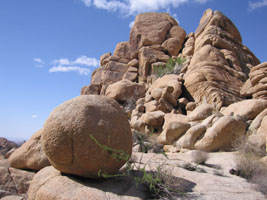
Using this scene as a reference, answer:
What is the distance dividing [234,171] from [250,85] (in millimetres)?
10707

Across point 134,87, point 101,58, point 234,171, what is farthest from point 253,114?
point 101,58

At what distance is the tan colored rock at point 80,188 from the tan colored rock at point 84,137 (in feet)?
0.63

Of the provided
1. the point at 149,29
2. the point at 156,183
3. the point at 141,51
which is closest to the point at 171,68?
the point at 141,51

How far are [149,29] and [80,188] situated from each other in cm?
2594

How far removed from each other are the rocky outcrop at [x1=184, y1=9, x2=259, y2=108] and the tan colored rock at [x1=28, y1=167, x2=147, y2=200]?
11.3 meters

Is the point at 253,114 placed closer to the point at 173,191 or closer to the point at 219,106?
the point at 219,106

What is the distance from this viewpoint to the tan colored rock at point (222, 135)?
26.8ft

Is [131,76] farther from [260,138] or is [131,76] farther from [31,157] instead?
[31,157]

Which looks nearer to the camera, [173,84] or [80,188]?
[80,188]

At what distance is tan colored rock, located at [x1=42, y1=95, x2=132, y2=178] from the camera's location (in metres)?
3.72

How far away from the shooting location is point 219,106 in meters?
13.4

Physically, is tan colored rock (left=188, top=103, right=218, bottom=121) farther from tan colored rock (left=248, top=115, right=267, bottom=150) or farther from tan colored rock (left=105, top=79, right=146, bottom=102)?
tan colored rock (left=105, top=79, right=146, bottom=102)

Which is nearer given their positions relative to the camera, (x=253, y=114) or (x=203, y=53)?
(x=253, y=114)

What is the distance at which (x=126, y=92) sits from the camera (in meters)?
19.6
